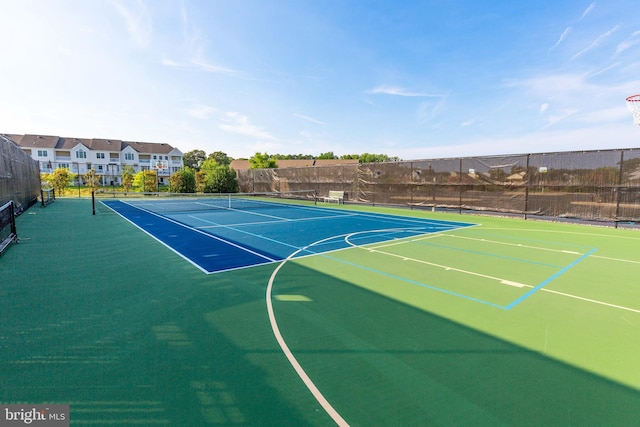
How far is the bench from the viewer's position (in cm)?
2455

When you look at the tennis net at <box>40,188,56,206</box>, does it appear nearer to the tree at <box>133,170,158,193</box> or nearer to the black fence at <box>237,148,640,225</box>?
the tree at <box>133,170,158,193</box>

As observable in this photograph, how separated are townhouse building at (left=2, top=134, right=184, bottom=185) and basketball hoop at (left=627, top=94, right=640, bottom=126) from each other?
5647 centimetres

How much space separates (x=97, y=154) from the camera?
60781 mm

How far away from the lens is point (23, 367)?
3.27 metres

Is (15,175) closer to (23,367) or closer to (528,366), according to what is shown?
(23,367)

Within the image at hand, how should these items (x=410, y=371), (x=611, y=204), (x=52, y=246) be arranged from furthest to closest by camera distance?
(x=611, y=204)
(x=52, y=246)
(x=410, y=371)

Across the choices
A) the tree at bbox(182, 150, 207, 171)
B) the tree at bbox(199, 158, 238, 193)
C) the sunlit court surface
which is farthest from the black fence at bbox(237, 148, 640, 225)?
the tree at bbox(182, 150, 207, 171)

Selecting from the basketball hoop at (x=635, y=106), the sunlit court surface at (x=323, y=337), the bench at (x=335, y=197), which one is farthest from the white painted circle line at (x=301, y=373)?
the bench at (x=335, y=197)

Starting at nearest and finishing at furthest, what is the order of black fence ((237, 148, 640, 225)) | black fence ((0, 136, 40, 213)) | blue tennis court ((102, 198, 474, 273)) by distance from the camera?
blue tennis court ((102, 198, 474, 273)), black fence ((237, 148, 640, 225)), black fence ((0, 136, 40, 213))

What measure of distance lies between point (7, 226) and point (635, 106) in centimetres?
2463

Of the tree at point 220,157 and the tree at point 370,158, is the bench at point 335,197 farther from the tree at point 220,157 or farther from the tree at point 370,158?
the tree at point 220,157

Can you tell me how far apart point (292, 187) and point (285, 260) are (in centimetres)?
2277

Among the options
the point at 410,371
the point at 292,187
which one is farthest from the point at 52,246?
the point at 292,187

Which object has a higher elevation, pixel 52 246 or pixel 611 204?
pixel 611 204
